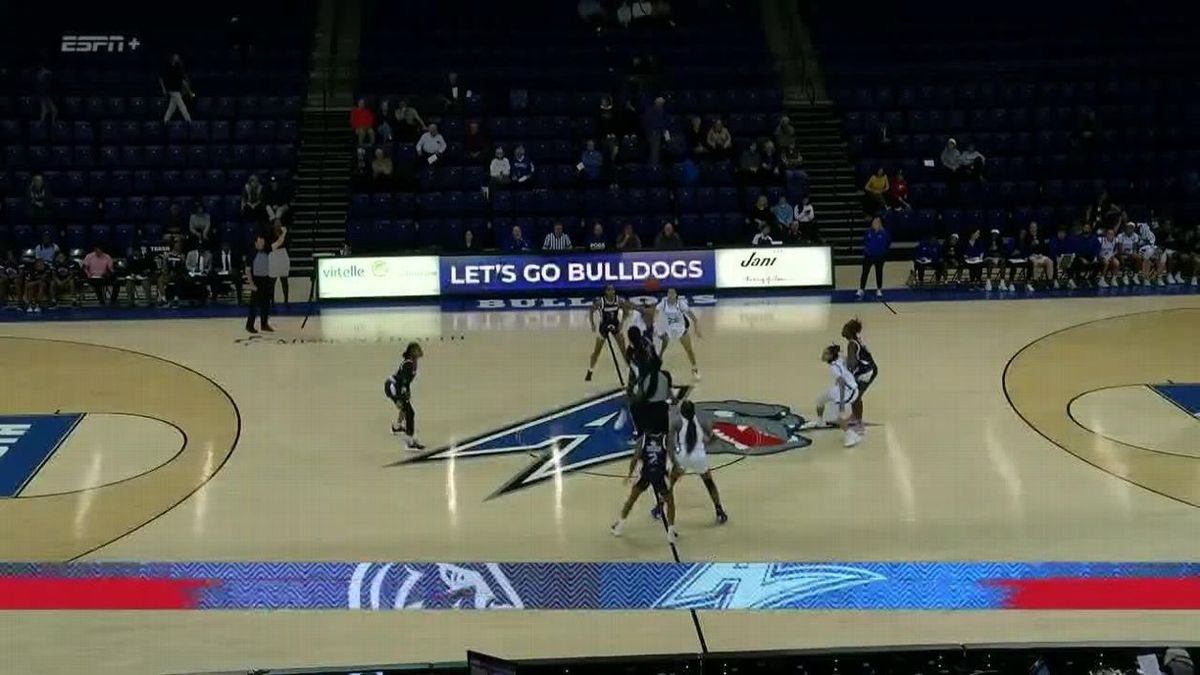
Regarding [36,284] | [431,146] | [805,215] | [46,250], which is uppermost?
[431,146]

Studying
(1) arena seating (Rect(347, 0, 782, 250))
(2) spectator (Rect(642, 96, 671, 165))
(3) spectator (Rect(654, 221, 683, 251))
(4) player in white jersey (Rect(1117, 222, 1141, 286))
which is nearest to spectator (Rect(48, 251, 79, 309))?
(1) arena seating (Rect(347, 0, 782, 250))

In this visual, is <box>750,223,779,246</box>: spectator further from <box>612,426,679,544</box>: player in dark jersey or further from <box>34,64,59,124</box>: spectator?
<box>34,64,59,124</box>: spectator

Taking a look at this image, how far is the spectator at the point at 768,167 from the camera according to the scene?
91.6 feet

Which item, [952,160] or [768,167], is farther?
[952,160]

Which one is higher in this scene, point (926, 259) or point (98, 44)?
point (98, 44)

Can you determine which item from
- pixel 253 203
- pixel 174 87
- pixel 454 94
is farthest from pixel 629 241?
pixel 174 87

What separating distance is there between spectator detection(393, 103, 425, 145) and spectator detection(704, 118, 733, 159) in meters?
5.81

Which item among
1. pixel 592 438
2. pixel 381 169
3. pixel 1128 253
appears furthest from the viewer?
pixel 381 169

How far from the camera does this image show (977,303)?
78.4 feet

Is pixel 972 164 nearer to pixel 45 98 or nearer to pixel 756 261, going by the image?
pixel 756 261

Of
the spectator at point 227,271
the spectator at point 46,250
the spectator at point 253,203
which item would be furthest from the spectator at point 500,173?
the spectator at point 46,250

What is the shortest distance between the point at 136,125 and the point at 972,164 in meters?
16.9

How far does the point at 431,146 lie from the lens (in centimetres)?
2762

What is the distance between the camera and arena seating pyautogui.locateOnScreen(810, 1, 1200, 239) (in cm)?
2856
